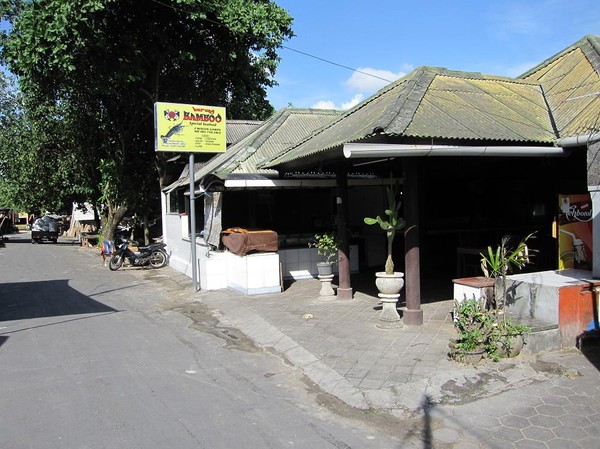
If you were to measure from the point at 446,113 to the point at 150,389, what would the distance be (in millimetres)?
5536

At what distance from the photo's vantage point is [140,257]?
54.4 feet

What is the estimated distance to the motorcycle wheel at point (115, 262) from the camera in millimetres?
16578

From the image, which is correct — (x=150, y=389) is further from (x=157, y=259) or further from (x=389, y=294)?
(x=157, y=259)

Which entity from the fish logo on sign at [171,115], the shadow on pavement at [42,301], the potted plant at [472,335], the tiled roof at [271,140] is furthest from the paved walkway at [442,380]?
the fish logo on sign at [171,115]

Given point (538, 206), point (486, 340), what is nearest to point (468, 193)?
point (538, 206)

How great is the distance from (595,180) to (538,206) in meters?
6.54

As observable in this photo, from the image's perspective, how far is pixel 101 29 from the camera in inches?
606

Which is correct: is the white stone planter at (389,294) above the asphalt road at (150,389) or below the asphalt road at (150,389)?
above

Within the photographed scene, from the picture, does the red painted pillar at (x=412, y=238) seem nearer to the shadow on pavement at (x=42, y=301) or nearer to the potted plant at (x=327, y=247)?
the potted plant at (x=327, y=247)

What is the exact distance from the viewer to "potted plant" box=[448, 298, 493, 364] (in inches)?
217

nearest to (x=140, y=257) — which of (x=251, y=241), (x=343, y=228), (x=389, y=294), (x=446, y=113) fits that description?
(x=251, y=241)

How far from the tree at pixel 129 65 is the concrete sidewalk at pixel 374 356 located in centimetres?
1081

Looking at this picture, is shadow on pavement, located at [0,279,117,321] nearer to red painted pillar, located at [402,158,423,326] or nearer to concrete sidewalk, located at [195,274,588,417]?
concrete sidewalk, located at [195,274,588,417]

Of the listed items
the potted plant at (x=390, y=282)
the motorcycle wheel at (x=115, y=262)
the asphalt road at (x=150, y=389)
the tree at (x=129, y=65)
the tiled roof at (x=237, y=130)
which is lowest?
the asphalt road at (x=150, y=389)
